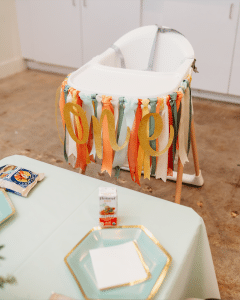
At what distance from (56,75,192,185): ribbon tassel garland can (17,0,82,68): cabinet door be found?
6.94ft

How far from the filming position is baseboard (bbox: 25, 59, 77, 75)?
11.7 ft

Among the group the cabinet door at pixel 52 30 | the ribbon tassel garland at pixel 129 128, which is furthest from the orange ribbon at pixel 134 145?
the cabinet door at pixel 52 30

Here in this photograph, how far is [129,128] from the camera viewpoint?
1.24 metres

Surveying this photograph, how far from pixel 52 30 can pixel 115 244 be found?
2.98m

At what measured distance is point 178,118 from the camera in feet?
4.26

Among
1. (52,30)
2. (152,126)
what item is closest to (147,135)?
(152,126)

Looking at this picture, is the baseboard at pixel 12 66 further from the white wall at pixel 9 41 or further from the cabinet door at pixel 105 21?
the cabinet door at pixel 105 21

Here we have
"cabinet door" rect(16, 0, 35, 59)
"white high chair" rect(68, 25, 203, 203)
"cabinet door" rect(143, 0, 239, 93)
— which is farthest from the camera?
"cabinet door" rect(16, 0, 35, 59)

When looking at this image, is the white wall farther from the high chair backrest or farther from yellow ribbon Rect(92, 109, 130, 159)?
yellow ribbon Rect(92, 109, 130, 159)

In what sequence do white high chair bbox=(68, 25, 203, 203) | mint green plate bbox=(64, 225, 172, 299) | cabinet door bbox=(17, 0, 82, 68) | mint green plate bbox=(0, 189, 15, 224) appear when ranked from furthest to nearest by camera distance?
cabinet door bbox=(17, 0, 82, 68) → white high chair bbox=(68, 25, 203, 203) → mint green plate bbox=(0, 189, 15, 224) → mint green plate bbox=(64, 225, 172, 299)

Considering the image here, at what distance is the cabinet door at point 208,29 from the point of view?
100 inches

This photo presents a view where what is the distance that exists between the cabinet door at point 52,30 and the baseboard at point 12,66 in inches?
6.7

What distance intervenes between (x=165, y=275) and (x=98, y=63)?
104 centimetres

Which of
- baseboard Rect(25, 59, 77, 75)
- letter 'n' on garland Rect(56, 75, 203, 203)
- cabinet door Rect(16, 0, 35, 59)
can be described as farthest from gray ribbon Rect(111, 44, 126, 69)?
cabinet door Rect(16, 0, 35, 59)
